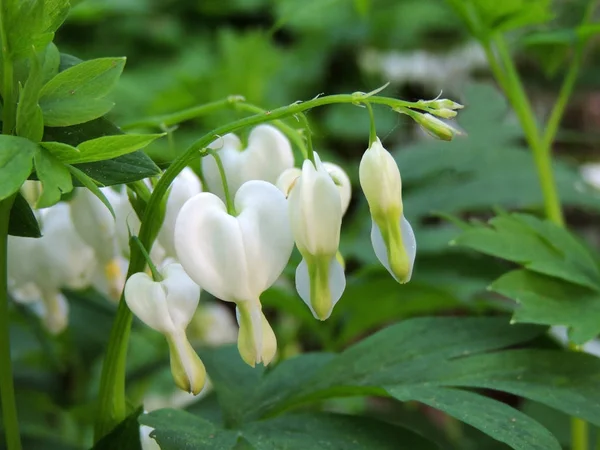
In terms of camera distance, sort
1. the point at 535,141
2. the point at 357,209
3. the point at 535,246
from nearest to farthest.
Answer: the point at 535,246 < the point at 535,141 < the point at 357,209

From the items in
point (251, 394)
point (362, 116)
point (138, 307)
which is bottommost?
point (362, 116)

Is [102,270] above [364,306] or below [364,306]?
above

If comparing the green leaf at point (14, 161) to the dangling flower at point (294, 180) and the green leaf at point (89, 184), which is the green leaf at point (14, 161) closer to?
the green leaf at point (89, 184)

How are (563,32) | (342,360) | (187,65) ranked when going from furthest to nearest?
1. (187,65)
2. (563,32)
3. (342,360)

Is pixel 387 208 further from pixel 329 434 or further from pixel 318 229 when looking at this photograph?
pixel 329 434

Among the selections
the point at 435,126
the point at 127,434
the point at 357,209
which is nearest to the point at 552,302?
the point at 435,126

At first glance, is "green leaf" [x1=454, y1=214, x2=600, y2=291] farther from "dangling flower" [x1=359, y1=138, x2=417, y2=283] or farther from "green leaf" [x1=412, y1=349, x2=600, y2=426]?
"dangling flower" [x1=359, y1=138, x2=417, y2=283]

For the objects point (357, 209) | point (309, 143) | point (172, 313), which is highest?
point (309, 143)

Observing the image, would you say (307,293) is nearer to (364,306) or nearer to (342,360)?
(342,360)

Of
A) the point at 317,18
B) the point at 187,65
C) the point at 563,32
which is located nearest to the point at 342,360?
the point at 563,32
